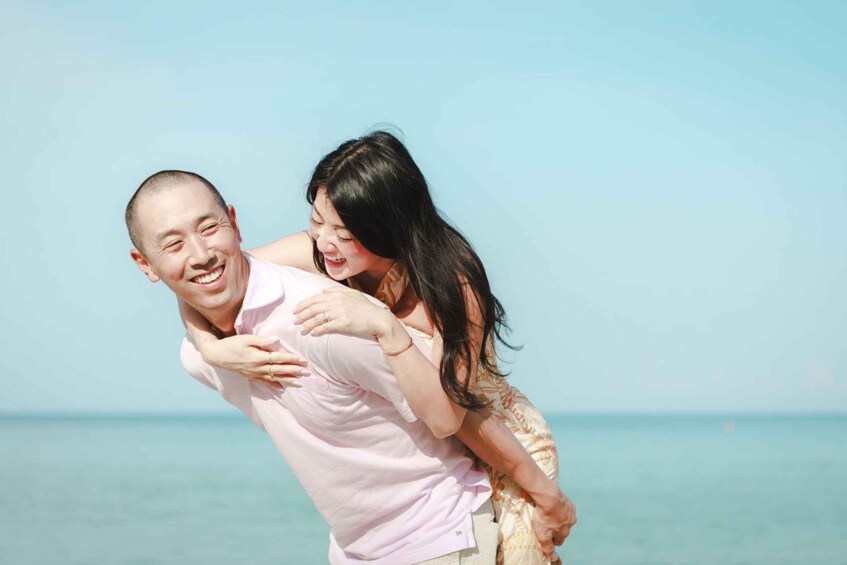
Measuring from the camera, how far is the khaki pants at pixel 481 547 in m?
2.78

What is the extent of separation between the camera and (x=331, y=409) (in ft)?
8.84

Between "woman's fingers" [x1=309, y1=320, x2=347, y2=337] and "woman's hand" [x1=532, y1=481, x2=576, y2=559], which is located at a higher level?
"woman's fingers" [x1=309, y1=320, x2=347, y2=337]

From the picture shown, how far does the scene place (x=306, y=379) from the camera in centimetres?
267

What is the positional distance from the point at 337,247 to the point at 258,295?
338mm

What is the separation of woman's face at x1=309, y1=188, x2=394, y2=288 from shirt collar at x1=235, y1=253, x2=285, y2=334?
0.79 feet

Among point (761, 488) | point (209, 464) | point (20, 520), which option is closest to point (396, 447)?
point (20, 520)

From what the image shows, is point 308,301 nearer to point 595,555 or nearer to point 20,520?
point 595,555

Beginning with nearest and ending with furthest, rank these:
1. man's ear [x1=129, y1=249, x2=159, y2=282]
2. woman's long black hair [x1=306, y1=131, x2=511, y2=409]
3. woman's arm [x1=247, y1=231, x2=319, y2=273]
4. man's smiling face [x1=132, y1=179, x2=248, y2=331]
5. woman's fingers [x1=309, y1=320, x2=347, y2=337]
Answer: woman's fingers [x1=309, y1=320, x2=347, y2=337] < man's smiling face [x1=132, y1=179, x2=248, y2=331] < man's ear [x1=129, y1=249, x2=159, y2=282] < woman's long black hair [x1=306, y1=131, x2=511, y2=409] < woman's arm [x1=247, y1=231, x2=319, y2=273]

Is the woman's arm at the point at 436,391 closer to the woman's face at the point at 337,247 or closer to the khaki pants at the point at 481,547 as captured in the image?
the khaki pants at the point at 481,547

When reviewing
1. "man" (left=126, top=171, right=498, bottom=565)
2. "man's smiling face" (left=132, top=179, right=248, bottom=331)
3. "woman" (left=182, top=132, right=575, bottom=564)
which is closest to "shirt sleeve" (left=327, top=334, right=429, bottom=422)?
"man" (left=126, top=171, right=498, bottom=565)

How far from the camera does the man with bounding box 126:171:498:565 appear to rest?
2656 mm

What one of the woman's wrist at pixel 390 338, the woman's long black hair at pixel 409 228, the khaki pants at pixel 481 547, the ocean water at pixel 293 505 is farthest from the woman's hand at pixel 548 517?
the ocean water at pixel 293 505

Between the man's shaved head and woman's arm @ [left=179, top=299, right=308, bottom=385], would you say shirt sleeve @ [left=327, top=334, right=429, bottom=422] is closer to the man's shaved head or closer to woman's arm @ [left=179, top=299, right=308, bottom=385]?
woman's arm @ [left=179, top=299, right=308, bottom=385]

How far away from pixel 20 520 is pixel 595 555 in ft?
29.7
